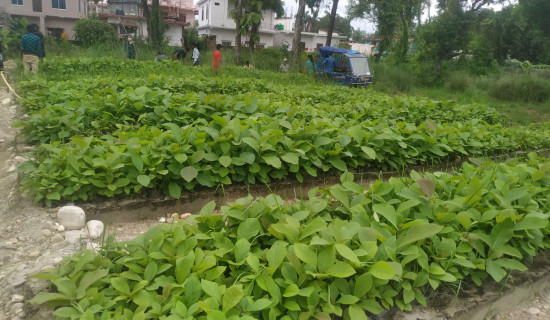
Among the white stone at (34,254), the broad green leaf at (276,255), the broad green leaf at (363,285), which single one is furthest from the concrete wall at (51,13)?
the broad green leaf at (363,285)

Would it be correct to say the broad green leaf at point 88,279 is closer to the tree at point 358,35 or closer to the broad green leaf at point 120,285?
the broad green leaf at point 120,285

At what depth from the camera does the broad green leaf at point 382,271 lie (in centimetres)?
157

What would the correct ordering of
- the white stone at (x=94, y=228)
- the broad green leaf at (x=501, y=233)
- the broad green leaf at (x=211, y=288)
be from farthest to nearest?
1. the white stone at (x=94, y=228)
2. the broad green leaf at (x=501, y=233)
3. the broad green leaf at (x=211, y=288)

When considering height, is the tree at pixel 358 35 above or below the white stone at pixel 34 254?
above

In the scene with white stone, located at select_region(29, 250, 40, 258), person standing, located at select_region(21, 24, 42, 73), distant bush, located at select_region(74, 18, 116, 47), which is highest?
distant bush, located at select_region(74, 18, 116, 47)

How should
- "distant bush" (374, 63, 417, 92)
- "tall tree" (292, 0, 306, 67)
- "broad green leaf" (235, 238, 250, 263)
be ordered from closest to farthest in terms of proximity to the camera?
1. "broad green leaf" (235, 238, 250, 263)
2. "distant bush" (374, 63, 417, 92)
3. "tall tree" (292, 0, 306, 67)

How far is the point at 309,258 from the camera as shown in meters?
1.63

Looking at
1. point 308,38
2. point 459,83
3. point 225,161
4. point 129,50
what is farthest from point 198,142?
point 308,38

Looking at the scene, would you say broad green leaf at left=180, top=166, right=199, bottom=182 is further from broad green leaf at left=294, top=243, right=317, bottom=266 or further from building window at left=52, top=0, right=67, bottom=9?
building window at left=52, top=0, right=67, bottom=9

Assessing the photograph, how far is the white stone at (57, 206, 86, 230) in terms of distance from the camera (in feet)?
8.52

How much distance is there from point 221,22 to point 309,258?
1373 inches

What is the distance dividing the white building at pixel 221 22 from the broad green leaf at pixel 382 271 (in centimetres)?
3326

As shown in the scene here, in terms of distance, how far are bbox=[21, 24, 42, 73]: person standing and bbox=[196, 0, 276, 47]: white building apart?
25.1 meters

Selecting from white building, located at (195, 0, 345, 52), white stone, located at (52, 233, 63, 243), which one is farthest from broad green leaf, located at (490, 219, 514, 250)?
white building, located at (195, 0, 345, 52)
